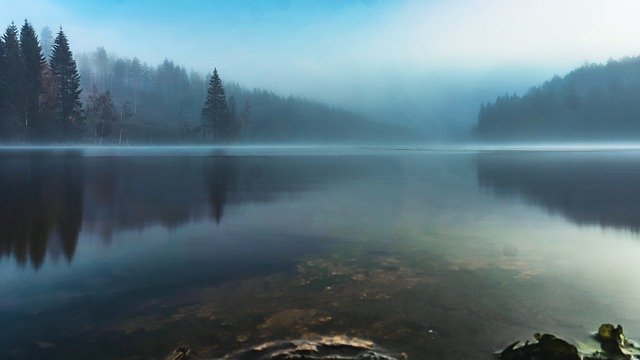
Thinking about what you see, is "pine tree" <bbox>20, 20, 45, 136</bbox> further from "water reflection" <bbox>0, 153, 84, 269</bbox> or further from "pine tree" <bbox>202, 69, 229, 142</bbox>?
"water reflection" <bbox>0, 153, 84, 269</bbox>

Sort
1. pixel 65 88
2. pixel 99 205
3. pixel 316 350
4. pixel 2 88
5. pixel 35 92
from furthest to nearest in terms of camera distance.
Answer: pixel 65 88
pixel 35 92
pixel 2 88
pixel 99 205
pixel 316 350

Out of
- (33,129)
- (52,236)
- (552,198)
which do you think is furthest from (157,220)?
(33,129)

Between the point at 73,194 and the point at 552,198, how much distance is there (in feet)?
71.5

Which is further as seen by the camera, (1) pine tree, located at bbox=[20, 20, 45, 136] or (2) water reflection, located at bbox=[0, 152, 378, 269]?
(1) pine tree, located at bbox=[20, 20, 45, 136]

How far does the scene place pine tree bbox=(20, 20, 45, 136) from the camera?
76.4m

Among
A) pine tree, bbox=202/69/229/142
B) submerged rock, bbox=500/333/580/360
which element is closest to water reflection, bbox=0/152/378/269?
submerged rock, bbox=500/333/580/360

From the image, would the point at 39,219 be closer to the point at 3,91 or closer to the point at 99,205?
the point at 99,205

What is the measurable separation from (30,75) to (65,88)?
6431 millimetres

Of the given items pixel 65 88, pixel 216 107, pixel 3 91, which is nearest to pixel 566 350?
pixel 3 91

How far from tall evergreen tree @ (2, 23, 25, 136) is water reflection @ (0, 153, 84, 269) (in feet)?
214

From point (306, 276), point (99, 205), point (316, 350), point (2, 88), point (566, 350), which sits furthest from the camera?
point (2, 88)

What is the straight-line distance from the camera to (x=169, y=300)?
21.6 feet

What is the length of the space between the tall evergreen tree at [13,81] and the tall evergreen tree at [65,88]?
23.5 feet

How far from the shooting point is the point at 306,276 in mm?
7910
